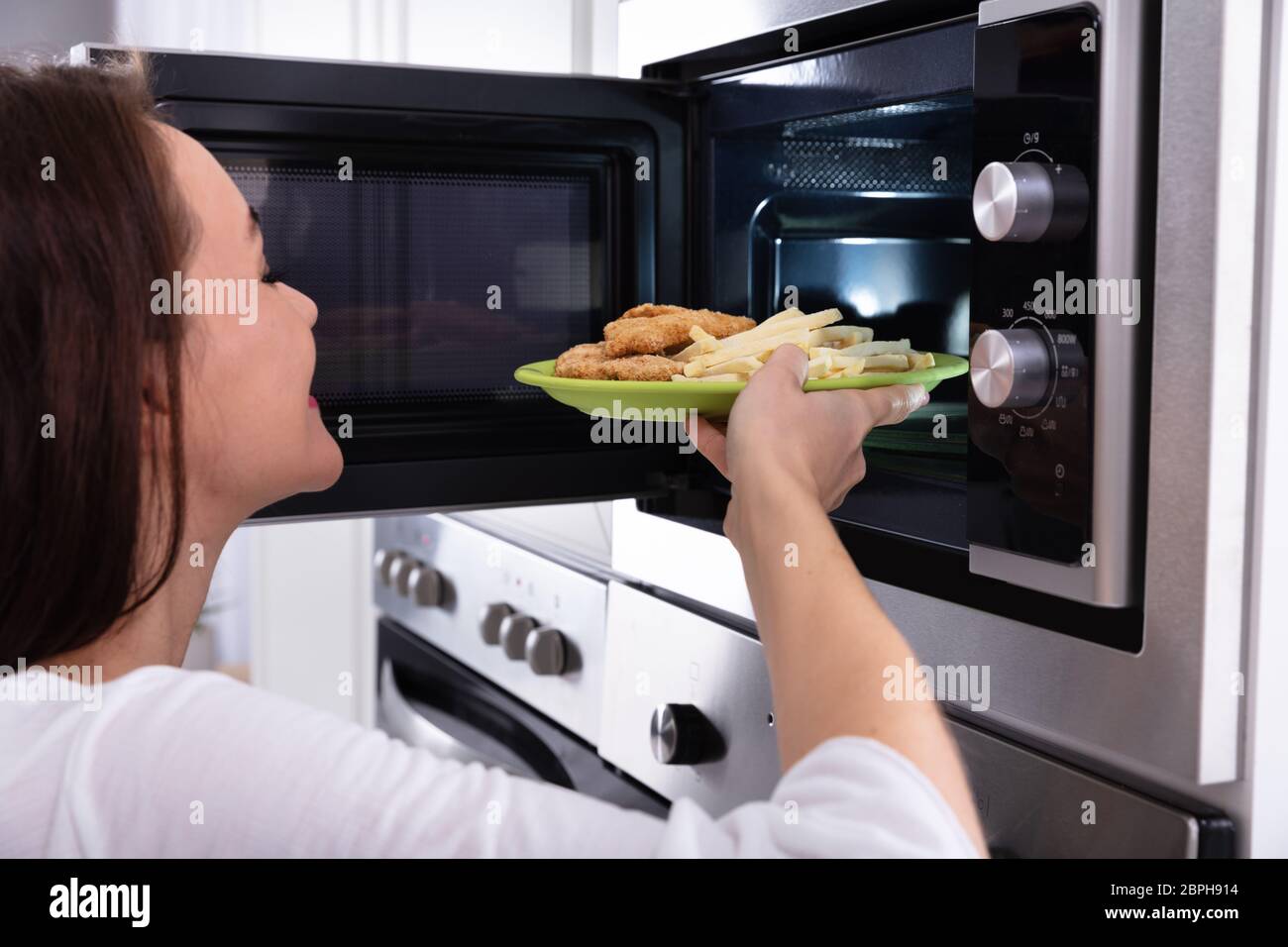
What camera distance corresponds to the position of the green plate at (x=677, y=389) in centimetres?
74

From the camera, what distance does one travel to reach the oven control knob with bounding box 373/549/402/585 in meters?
1.66

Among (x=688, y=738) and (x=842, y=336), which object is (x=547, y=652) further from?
(x=842, y=336)

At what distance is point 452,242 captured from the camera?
956 millimetres

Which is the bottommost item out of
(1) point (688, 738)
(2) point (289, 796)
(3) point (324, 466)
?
(1) point (688, 738)

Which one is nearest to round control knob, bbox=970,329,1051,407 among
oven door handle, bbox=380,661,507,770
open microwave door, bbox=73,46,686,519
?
open microwave door, bbox=73,46,686,519

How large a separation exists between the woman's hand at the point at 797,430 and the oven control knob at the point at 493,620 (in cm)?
66

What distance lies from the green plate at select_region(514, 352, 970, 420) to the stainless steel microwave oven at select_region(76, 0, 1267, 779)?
0.20 ft

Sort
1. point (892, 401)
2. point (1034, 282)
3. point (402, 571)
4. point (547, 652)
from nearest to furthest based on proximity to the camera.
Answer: point (1034, 282) < point (892, 401) < point (547, 652) < point (402, 571)

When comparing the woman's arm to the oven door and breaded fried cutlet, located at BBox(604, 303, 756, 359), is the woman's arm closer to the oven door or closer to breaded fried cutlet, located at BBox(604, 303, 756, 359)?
breaded fried cutlet, located at BBox(604, 303, 756, 359)

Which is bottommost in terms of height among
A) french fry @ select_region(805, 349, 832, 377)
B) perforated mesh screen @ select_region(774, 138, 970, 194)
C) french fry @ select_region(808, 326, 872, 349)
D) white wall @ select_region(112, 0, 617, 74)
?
french fry @ select_region(805, 349, 832, 377)

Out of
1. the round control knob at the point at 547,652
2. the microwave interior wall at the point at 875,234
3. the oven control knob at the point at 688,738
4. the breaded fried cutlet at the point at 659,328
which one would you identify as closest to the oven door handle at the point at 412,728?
the round control knob at the point at 547,652

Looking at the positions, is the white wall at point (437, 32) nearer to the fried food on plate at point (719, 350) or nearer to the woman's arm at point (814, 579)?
the fried food on plate at point (719, 350)

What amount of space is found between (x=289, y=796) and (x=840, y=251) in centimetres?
60

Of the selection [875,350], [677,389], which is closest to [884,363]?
[875,350]
